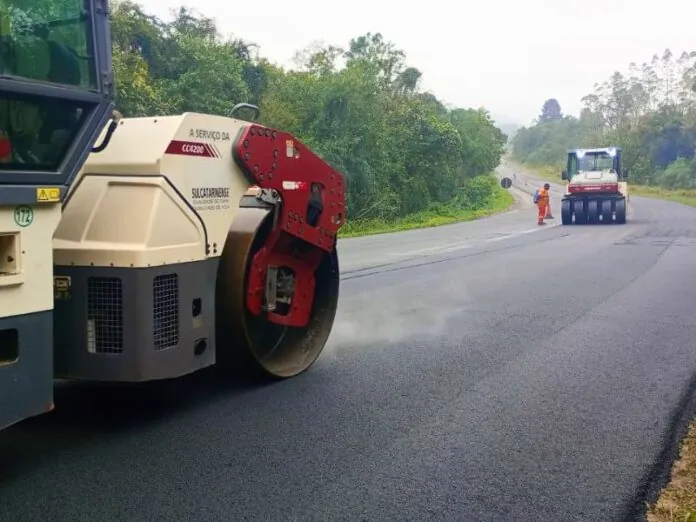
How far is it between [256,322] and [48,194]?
2.15 m

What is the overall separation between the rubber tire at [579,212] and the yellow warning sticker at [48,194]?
23598 millimetres

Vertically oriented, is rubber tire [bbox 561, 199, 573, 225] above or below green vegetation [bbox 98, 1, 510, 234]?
below

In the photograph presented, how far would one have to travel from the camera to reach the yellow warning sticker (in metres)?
3.15

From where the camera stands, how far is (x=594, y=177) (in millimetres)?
26094

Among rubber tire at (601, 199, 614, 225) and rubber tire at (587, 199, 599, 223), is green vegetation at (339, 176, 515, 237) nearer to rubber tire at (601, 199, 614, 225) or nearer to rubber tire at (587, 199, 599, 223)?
rubber tire at (587, 199, 599, 223)

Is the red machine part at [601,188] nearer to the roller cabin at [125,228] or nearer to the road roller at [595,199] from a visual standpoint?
the road roller at [595,199]

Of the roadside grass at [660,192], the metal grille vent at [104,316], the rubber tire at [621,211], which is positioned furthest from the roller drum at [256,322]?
the roadside grass at [660,192]

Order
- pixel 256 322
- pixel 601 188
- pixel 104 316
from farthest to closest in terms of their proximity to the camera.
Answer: pixel 601 188 < pixel 256 322 < pixel 104 316

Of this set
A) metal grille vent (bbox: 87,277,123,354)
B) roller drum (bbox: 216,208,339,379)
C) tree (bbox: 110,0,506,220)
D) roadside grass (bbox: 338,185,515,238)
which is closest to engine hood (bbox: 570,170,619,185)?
roadside grass (bbox: 338,185,515,238)

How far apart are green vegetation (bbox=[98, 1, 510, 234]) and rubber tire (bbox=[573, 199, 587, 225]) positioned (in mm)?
5012

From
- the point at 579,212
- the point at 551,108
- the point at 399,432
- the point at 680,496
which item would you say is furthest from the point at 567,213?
the point at 551,108

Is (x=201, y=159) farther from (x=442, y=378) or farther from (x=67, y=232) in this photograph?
(x=442, y=378)

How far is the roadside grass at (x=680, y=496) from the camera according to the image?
127 inches

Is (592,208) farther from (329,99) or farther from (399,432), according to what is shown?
(399,432)
